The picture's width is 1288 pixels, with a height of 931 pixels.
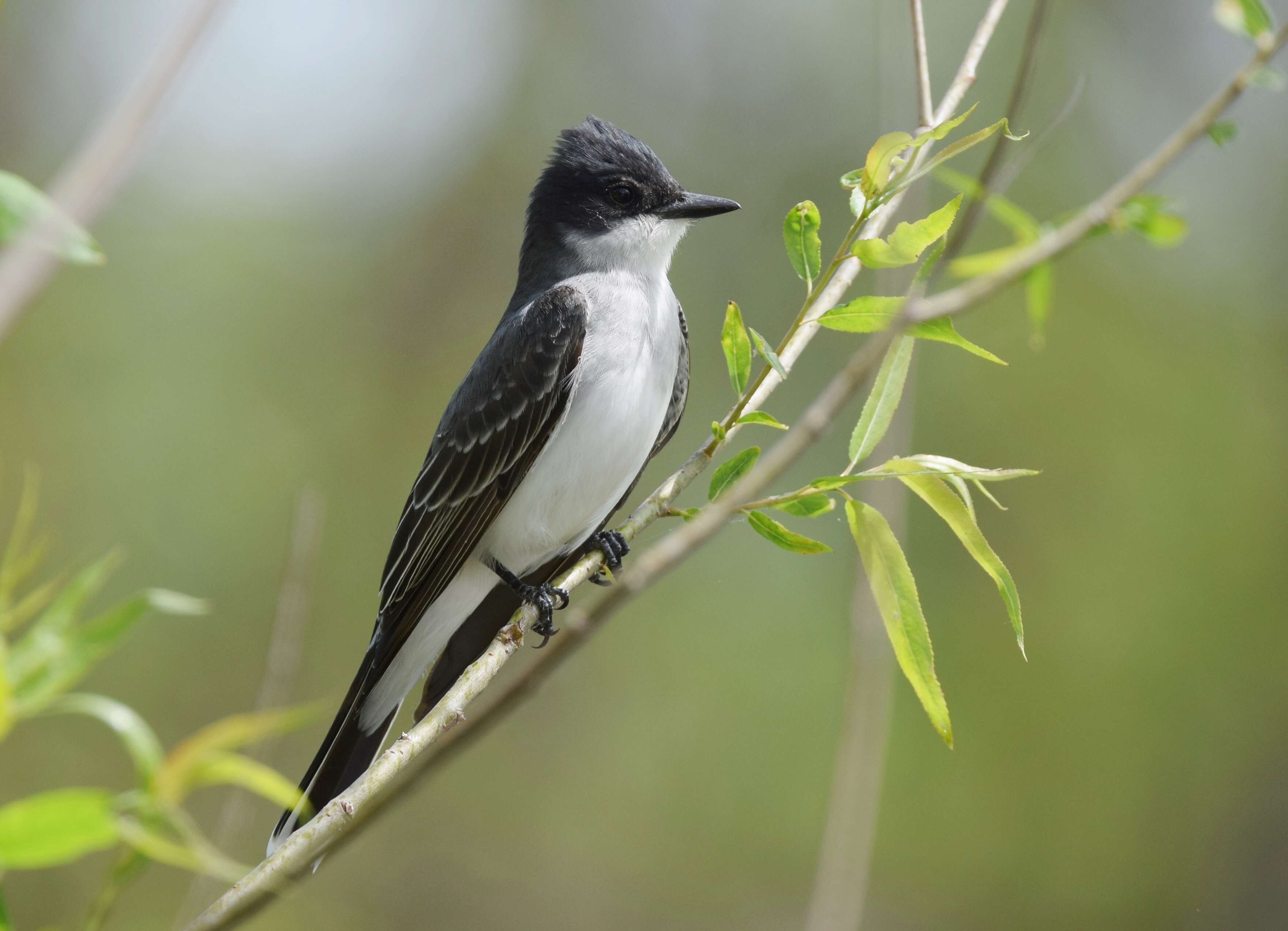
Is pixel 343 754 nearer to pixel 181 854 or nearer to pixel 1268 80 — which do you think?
pixel 181 854

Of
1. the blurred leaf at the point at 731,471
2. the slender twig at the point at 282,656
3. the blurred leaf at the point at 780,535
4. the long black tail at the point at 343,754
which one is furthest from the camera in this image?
the long black tail at the point at 343,754

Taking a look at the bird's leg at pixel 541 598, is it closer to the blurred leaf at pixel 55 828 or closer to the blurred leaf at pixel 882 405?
the blurred leaf at pixel 882 405

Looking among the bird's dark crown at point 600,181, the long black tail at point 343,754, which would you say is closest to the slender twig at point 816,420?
the long black tail at point 343,754

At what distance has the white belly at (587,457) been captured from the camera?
3.41 metres

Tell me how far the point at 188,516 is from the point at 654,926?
16.2ft

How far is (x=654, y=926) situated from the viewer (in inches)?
331

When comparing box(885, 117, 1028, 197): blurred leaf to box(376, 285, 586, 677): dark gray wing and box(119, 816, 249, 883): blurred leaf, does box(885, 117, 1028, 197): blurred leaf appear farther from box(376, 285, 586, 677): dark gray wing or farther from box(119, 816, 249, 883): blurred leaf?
box(376, 285, 586, 677): dark gray wing

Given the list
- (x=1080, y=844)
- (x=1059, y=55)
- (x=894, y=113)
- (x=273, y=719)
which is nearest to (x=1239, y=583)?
(x=1080, y=844)

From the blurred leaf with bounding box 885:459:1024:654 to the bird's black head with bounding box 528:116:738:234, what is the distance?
92.1 inches

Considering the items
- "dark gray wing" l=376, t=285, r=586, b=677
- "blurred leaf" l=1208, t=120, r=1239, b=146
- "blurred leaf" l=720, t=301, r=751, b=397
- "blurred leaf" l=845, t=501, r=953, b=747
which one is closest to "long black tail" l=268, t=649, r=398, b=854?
"dark gray wing" l=376, t=285, r=586, b=677

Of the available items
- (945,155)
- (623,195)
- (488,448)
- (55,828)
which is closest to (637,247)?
(623,195)

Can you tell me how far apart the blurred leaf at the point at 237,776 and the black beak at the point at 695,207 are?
302 cm

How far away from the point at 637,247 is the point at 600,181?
0.32 metres

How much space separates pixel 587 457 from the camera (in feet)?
11.2
